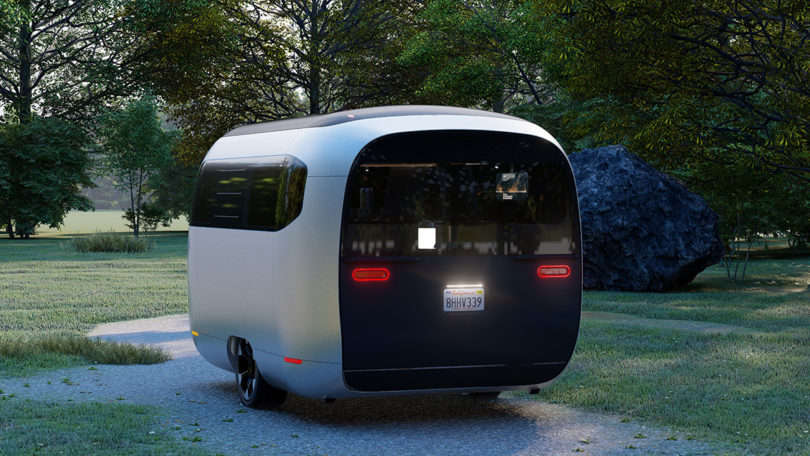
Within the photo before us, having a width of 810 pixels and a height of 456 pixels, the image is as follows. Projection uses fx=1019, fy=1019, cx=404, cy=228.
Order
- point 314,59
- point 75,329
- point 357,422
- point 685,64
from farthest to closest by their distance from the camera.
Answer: point 314,59 → point 685,64 → point 75,329 → point 357,422

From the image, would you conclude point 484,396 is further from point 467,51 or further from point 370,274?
point 467,51

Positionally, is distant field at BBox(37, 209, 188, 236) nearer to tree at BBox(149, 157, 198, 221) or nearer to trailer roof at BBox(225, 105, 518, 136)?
tree at BBox(149, 157, 198, 221)

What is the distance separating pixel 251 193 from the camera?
334 inches

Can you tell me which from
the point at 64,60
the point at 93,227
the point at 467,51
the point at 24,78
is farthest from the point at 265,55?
the point at 93,227

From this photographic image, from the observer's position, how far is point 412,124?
776 cm

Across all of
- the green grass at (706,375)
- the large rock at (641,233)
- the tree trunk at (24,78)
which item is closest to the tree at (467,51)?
the large rock at (641,233)

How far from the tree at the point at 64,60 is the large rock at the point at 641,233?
2671 cm

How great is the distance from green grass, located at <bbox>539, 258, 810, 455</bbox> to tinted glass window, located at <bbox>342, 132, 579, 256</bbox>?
1.73 metres

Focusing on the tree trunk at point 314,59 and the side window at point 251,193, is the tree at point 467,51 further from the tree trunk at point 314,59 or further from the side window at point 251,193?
the side window at point 251,193

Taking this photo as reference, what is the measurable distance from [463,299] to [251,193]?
2.06m

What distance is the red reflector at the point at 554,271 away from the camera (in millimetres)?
7887

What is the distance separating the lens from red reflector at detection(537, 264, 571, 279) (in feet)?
25.9

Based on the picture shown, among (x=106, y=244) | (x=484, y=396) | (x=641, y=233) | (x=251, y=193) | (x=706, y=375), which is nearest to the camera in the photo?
(x=251, y=193)

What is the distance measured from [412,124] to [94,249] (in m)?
30.6
